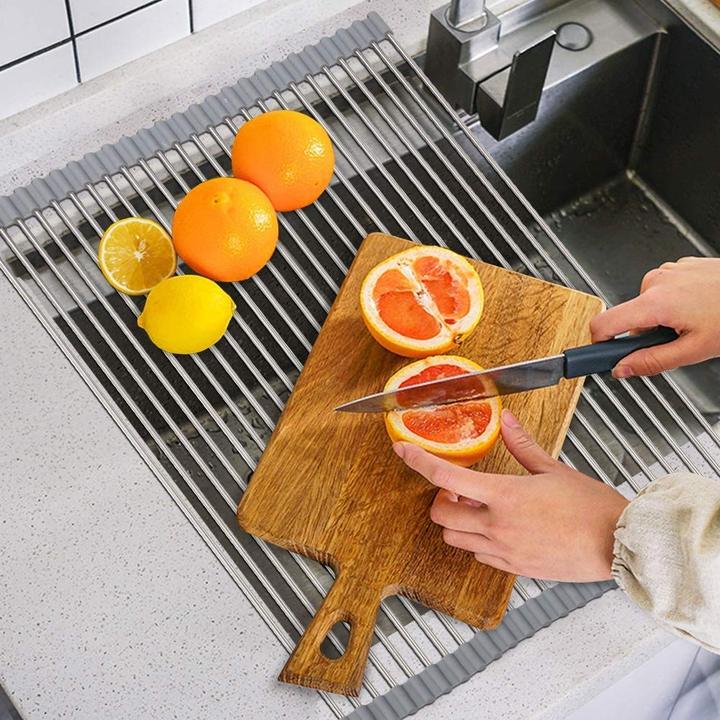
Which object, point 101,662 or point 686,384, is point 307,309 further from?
point 686,384

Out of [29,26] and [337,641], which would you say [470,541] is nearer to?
[337,641]

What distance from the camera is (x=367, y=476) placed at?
104 cm

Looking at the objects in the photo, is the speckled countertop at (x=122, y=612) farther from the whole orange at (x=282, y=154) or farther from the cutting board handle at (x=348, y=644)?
the whole orange at (x=282, y=154)

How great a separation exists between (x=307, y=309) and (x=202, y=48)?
14.0 inches

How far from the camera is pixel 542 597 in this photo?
1.02m

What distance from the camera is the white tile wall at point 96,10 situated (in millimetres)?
1172

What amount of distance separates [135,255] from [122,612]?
0.35 metres

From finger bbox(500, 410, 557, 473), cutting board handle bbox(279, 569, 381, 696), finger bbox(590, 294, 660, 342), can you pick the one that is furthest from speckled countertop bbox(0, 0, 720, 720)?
finger bbox(590, 294, 660, 342)

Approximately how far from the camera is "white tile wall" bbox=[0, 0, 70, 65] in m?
1.13

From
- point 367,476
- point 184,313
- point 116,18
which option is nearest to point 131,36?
point 116,18

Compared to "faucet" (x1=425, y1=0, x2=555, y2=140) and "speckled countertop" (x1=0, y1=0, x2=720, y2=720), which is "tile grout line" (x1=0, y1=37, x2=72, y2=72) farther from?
"faucet" (x1=425, y1=0, x2=555, y2=140)

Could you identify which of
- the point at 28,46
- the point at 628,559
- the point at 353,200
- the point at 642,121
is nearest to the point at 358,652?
the point at 628,559

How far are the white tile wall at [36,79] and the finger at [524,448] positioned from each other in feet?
1.98

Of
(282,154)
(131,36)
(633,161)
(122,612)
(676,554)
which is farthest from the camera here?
(633,161)
